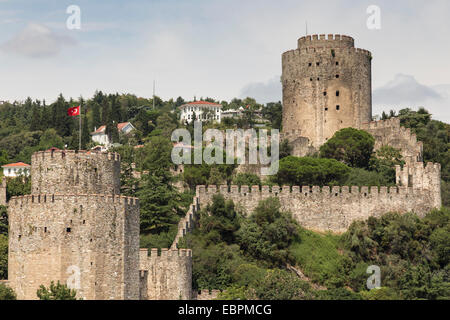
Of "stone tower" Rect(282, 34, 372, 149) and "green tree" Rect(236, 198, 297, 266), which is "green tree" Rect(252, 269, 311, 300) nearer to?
"green tree" Rect(236, 198, 297, 266)

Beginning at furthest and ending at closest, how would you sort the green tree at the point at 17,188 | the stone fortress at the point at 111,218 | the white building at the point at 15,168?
the white building at the point at 15,168
the green tree at the point at 17,188
the stone fortress at the point at 111,218

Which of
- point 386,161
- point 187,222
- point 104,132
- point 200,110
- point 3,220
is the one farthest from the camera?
point 200,110

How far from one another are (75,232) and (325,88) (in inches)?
1251

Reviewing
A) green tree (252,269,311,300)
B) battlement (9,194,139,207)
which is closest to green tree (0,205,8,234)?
battlement (9,194,139,207)

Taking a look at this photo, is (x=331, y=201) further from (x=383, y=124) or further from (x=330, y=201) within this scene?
(x=383, y=124)

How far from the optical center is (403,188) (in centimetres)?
5541

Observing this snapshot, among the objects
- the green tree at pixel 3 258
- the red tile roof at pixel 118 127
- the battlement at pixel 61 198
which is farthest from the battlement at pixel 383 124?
the red tile roof at pixel 118 127

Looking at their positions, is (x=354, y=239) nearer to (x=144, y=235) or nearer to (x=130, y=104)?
(x=144, y=235)

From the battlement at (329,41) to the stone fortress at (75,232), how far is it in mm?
29286

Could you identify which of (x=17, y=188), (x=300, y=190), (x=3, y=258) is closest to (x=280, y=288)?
(x=300, y=190)

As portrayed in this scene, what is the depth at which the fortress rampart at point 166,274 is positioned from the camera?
43562 millimetres

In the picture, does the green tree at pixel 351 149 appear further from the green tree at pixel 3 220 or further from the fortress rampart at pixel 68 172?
the fortress rampart at pixel 68 172

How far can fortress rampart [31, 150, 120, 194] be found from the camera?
40969 mm

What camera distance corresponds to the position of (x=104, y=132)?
3684 inches
